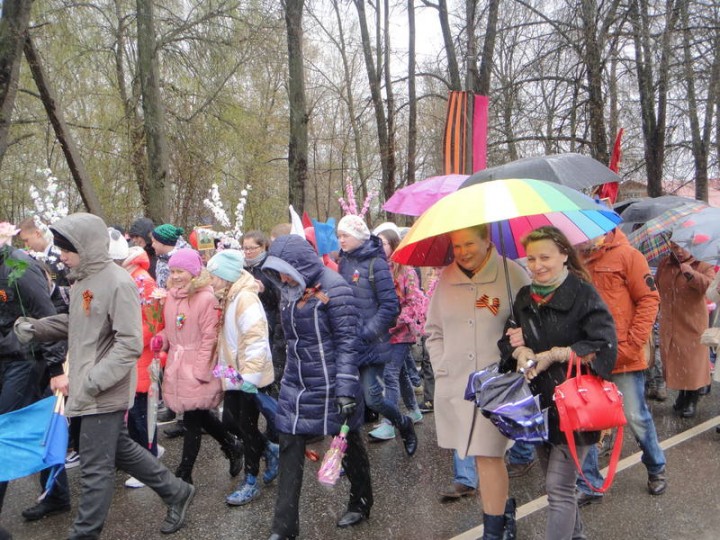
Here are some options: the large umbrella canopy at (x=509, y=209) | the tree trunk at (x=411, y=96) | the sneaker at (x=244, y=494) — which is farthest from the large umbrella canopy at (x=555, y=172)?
the tree trunk at (x=411, y=96)

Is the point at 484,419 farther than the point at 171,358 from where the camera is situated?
No

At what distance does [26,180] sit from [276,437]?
45.5 feet

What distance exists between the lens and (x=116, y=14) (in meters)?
12.1

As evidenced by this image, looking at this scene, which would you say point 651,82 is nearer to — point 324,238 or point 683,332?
point 683,332

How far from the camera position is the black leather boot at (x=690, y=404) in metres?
6.08

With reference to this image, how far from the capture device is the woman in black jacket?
296 centimetres

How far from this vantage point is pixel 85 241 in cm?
362

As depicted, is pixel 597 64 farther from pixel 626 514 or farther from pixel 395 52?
pixel 626 514

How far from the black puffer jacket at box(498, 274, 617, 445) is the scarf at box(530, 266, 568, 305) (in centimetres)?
2

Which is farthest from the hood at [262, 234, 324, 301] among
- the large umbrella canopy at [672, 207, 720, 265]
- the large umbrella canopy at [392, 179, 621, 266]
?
the large umbrella canopy at [672, 207, 720, 265]

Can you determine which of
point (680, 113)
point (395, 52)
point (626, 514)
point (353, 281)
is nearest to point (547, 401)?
point (626, 514)

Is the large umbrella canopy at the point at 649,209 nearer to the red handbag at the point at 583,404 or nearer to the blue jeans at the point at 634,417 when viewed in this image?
the blue jeans at the point at 634,417

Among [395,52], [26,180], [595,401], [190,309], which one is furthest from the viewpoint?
[395,52]

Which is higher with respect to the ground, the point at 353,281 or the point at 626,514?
the point at 353,281
